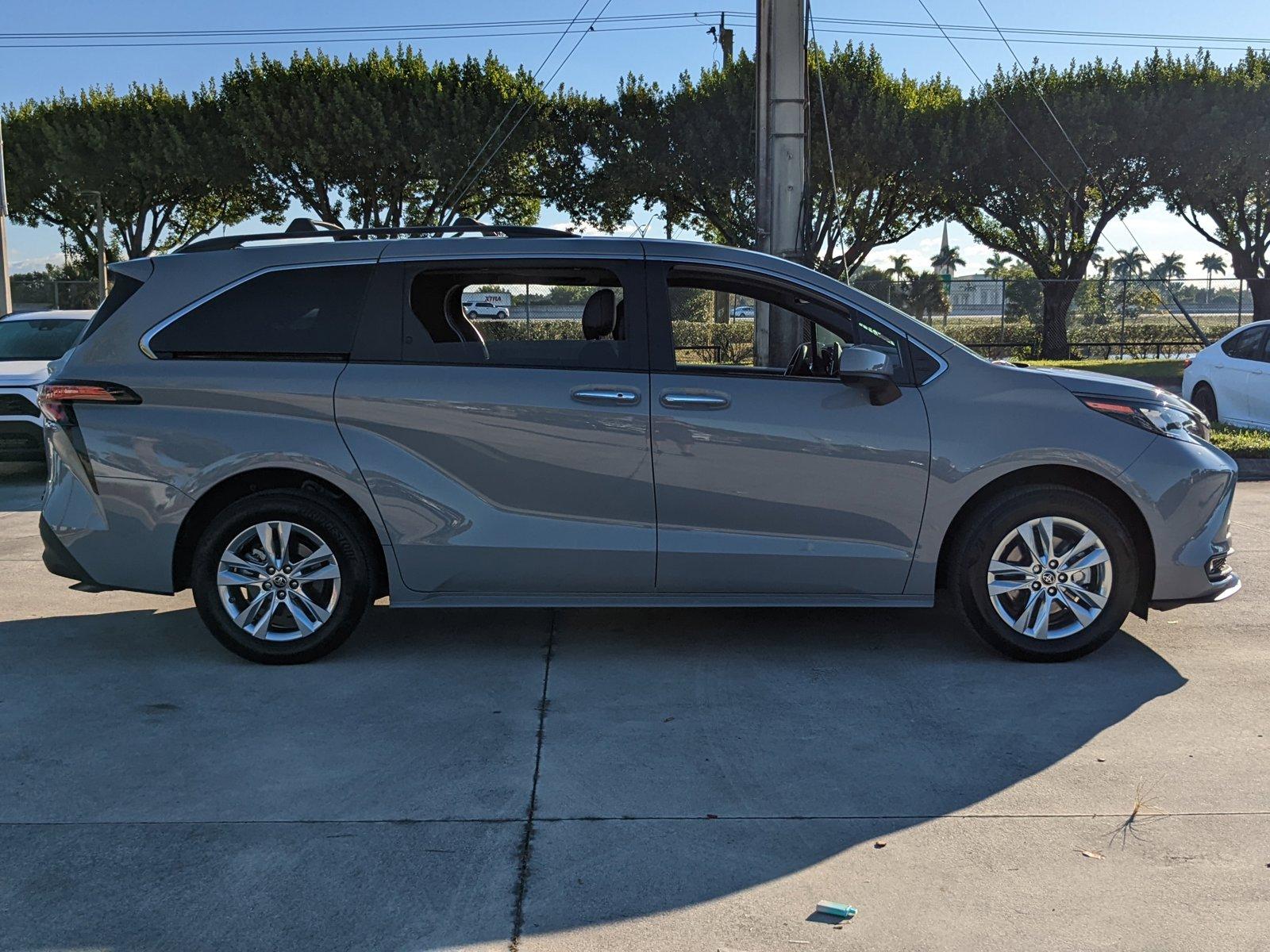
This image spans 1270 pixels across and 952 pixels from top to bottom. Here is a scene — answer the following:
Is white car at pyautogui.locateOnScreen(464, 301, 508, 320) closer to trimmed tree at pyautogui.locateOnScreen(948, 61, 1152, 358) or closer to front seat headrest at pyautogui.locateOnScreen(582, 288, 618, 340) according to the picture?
front seat headrest at pyautogui.locateOnScreen(582, 288, 618, 340)

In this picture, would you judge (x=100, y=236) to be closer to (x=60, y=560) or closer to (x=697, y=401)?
(x=60, y=560)

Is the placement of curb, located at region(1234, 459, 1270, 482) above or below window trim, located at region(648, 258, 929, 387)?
below

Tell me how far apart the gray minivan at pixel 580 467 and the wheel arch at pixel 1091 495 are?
16mm

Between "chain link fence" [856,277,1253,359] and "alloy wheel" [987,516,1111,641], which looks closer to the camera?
"alloy wheel" [987,516,1111,641]

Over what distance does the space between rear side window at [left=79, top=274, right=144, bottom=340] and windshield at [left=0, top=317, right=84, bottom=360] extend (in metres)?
6.54

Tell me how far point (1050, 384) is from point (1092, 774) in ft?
6.30

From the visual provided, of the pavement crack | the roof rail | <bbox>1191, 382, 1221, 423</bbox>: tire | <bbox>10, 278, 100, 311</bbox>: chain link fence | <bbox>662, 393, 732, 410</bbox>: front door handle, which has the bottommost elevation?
the pavement crack

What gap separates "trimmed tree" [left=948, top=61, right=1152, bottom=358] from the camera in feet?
104

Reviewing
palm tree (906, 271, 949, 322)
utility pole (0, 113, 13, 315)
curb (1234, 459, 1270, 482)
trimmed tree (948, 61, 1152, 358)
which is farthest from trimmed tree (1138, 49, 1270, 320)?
utility pole (0, 113, 13, 315)

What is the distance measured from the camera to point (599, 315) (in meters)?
5.60

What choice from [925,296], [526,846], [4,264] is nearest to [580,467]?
[526,846]

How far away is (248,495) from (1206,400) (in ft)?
39.7

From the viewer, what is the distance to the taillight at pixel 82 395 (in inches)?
212

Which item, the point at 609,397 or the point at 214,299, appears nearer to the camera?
the point at 609,397
